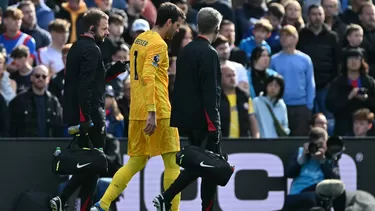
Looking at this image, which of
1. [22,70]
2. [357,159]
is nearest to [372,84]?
[357,159]

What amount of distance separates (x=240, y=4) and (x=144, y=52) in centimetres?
702

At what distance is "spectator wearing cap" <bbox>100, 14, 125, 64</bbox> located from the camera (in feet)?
52.9

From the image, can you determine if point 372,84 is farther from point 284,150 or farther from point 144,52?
point 144,52

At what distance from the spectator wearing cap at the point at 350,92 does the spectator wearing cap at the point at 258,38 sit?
3.72ft

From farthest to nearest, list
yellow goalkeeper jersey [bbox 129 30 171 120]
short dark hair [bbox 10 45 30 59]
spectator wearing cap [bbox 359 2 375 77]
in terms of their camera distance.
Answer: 1. spectator wearing cap [bbox 359 2 375 77]
2. short dark hair [bbox 10 45 30 59]
3. yellow goalkeeper jersey [bbox 129 30 171 120]

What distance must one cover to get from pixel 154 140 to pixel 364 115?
488 centimetres

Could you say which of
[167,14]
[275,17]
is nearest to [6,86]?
[167,14]

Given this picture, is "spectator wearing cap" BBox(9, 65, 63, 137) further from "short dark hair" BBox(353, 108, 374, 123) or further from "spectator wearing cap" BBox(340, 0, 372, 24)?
"spectator wearing cap" BBox(340, 0, 372, 24)

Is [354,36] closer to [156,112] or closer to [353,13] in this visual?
[353,13]

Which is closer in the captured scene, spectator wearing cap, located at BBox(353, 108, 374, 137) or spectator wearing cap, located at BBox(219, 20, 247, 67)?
spectator wearing cap, located at BBox(353, 108, 374, 137)

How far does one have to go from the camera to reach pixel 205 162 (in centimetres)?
1126

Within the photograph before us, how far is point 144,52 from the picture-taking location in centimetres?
1147

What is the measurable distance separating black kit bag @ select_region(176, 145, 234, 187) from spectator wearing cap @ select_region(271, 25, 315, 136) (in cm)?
469

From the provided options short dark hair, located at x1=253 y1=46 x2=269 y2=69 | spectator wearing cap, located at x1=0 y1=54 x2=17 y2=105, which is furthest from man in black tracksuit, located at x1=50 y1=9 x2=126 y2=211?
short dark hair, located at x1=253 y1=46 x2=269 y2=69
